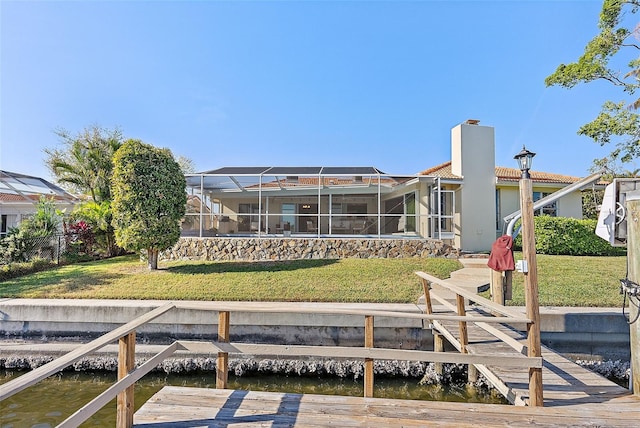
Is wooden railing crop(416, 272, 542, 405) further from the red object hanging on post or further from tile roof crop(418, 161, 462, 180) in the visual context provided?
tile roof crop(418, 161, 462, 180)

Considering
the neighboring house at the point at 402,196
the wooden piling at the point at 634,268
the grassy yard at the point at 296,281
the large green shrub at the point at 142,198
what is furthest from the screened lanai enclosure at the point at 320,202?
the wooden piling at the point at 634,268

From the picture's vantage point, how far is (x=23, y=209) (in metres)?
17.7

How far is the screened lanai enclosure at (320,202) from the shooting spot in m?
13.1

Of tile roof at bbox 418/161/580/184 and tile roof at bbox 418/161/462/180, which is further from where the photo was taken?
tile roof at bbox 418/161/580/184

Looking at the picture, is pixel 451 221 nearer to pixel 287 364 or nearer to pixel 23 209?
pixel 287 364

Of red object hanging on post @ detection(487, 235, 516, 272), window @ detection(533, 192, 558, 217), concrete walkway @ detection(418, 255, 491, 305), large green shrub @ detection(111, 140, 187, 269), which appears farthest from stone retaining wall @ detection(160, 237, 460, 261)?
red object hanging on post @ detection(487, 235, 516, 272)

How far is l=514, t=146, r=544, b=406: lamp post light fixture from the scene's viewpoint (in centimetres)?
309

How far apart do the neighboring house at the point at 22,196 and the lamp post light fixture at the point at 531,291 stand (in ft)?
59.8

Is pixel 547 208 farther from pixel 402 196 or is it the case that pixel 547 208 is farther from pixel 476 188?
pixel 402 196

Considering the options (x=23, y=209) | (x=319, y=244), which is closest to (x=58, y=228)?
(x=23, y=209)

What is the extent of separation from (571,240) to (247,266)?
11.7 metres

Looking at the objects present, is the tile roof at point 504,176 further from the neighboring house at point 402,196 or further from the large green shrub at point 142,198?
the large green shrub at point 142,198

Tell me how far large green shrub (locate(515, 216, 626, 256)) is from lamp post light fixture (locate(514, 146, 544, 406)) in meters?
11.0

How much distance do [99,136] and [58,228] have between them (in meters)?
9.20
